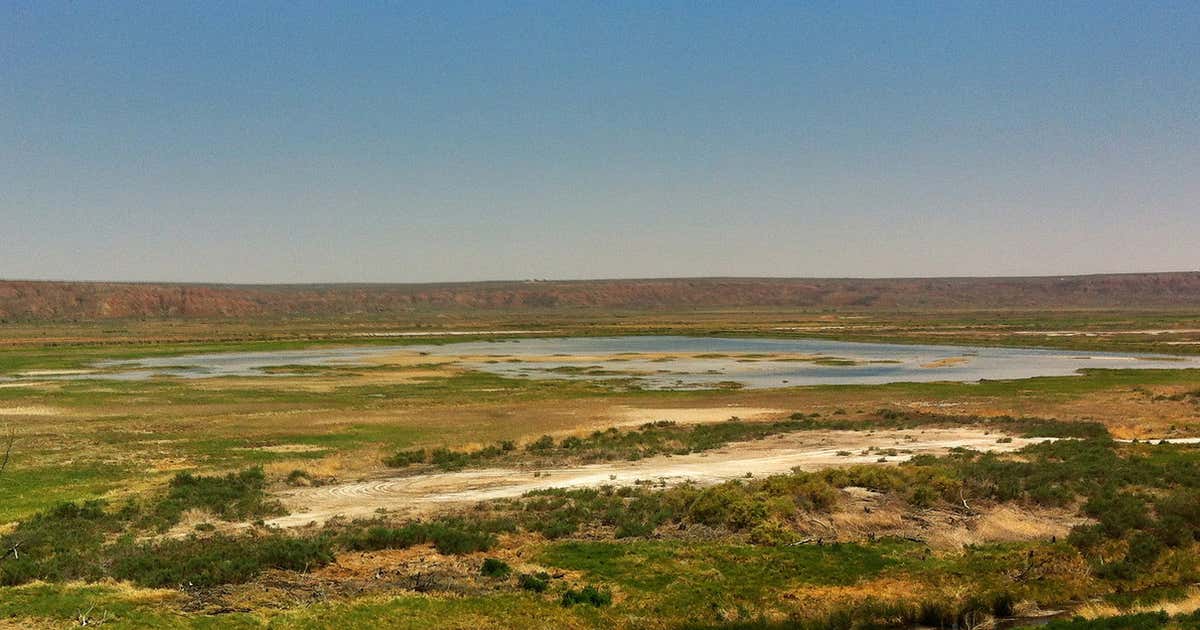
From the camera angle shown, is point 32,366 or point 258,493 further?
point 32,366

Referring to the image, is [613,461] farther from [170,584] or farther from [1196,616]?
[1196,616]

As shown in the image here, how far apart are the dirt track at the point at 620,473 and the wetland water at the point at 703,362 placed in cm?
2648

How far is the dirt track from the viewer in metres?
25.7

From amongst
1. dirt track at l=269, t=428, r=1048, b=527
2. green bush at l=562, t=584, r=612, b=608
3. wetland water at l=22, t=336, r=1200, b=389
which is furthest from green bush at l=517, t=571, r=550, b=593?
wetland water at l=22, t=336, r=1200, b=389

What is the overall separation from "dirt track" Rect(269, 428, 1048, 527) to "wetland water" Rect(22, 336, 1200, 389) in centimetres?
2648

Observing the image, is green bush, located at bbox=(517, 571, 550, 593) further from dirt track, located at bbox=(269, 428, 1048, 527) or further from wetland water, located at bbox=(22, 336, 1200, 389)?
wetland water, located at bbox=(22, 336, 1200, 389)

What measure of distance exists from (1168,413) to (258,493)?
142 ft

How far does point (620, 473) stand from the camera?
3003 cm

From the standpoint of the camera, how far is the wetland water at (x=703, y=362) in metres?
70.1

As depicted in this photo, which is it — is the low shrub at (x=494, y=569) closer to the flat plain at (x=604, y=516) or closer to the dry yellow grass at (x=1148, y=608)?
the flat plain at (x=604, y=516)

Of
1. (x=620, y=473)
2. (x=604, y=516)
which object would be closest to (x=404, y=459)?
(x=620, y=473)

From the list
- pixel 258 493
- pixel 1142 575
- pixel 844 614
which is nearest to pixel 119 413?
pixel 258 493

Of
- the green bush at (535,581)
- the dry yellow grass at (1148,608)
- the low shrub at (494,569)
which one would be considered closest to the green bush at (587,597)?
the green bush at (535,581)

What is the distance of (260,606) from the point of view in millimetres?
17016
